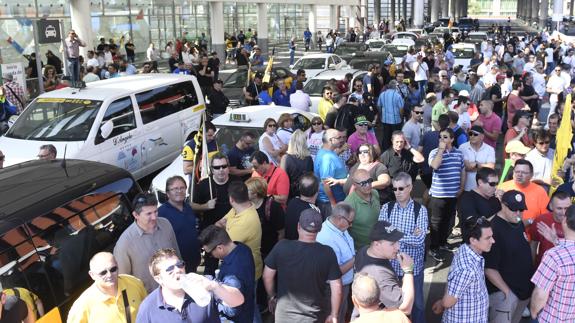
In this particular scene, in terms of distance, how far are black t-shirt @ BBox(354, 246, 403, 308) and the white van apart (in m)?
5.92

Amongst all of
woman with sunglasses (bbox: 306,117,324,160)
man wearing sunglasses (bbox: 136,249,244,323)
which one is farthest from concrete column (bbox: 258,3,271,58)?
man wearing sunglasses (bbox: 136,249,244,323)

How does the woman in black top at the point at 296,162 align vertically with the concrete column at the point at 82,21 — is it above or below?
below

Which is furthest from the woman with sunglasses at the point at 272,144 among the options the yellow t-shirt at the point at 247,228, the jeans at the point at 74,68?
the jeans at the point at 74,68

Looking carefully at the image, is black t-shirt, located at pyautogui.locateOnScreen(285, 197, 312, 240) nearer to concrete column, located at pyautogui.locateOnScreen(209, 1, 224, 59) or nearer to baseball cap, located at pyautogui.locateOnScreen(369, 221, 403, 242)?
baseball cap, located at pyautogui.locateOnScreen(369, 221, 403, 242)

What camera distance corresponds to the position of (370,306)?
12.8 ft

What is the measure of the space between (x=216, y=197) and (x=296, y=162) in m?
1.16

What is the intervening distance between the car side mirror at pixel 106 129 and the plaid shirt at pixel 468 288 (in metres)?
6.44

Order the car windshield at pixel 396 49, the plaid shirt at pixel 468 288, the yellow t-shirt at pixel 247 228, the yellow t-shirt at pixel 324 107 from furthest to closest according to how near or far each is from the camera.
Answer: the car windshield at pixel 396 49
the yellow t-shirt at pixel 324 107
the yellow t-shirt at pixel 247 228
the plaid shirt at pixel 468 288

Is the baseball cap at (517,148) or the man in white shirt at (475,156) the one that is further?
the man in white shirt at (475,156)

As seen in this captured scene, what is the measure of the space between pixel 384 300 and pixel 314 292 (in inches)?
23.2

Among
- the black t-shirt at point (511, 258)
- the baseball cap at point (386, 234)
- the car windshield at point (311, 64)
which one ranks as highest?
the car windshield at point (311, 64)

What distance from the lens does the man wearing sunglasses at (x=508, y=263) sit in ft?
17.0

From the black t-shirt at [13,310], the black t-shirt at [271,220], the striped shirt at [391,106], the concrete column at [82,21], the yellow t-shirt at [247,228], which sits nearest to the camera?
the black t-shirt at [13,310]

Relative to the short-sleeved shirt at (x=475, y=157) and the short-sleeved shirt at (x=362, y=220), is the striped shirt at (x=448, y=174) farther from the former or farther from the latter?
the short-sleeved shirt at (x=362, y=220)
